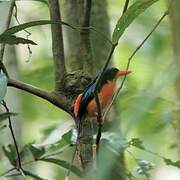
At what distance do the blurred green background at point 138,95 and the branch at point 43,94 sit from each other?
15 centimetres

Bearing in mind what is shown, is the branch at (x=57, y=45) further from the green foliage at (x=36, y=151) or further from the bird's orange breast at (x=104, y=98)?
the green foliage at (x=36, y=151)

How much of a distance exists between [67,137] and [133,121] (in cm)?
81

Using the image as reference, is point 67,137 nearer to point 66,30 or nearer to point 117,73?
point 117,73

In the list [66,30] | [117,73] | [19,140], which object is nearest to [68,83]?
[117,73]

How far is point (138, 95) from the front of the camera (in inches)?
53.2

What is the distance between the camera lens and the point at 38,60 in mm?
2996

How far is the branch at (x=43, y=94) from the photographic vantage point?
1.17 metres

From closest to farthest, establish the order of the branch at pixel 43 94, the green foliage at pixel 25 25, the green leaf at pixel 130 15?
the green leaf at pixel 130 15, the green foliage at pixel 25 25, the branch at pixel 43 94

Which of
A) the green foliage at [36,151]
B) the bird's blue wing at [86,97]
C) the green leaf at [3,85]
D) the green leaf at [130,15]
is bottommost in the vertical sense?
the green foliage at [36,151]

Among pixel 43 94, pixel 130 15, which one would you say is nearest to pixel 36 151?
pixel 43 94

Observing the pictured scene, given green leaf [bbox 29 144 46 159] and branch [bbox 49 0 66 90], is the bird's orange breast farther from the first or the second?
green leaf [bbox 29 144 46 159]

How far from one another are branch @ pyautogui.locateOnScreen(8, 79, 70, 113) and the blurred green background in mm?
Result: 148

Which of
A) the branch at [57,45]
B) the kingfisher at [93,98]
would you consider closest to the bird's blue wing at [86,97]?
the kingfisher at [93,98]

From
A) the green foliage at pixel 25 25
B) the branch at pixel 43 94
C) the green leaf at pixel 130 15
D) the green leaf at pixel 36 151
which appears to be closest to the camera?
the green leaf at pixel 130 15
